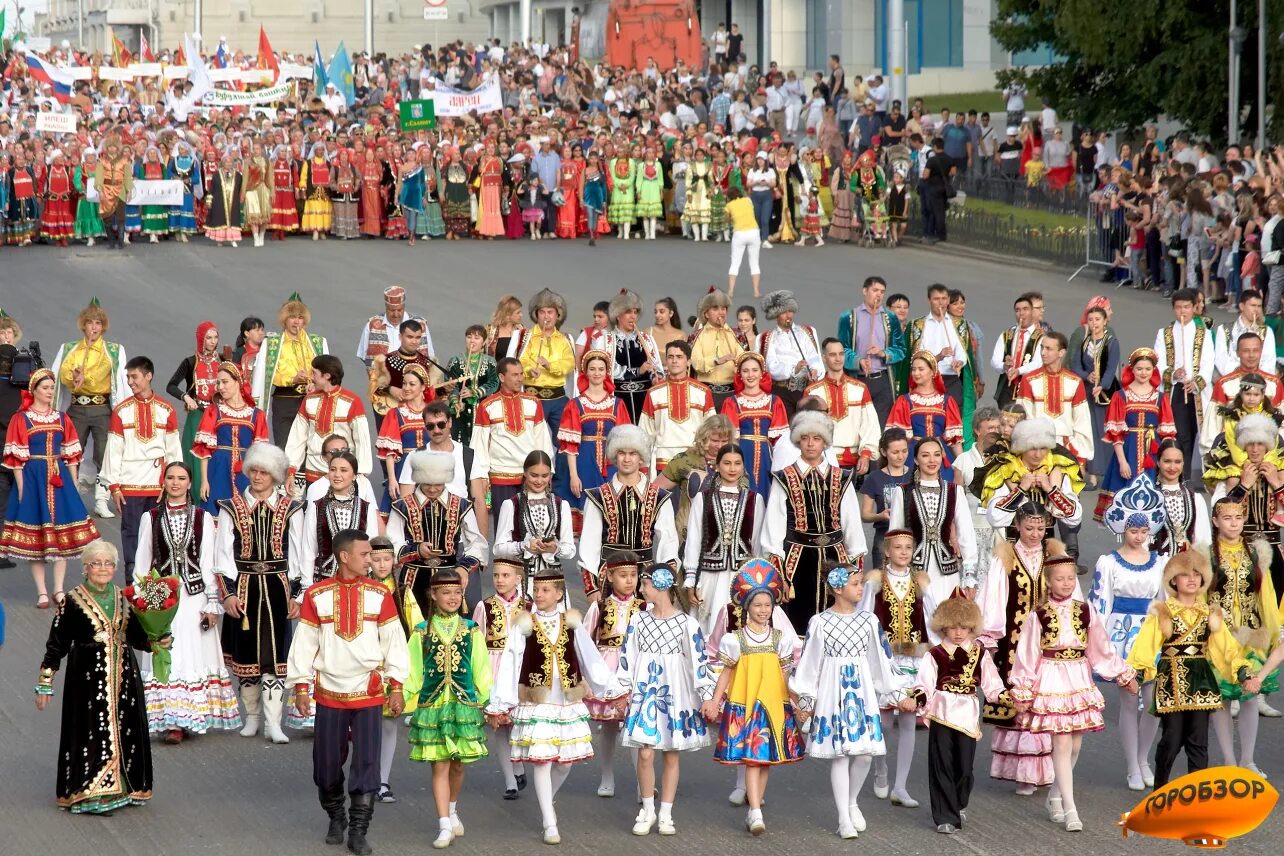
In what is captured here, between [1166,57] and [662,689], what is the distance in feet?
69.5

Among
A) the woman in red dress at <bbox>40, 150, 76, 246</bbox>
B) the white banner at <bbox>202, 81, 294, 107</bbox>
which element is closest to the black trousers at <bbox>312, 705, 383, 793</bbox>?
the woman in red dress at <bbox>40, 150, 76, 246</bbox>

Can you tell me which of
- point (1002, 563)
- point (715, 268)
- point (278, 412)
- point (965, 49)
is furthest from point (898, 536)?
point (965, 49)

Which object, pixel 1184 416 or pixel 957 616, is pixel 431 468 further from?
pixel 1184 416

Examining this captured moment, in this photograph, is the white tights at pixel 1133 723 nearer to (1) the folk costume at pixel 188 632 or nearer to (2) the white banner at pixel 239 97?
(1) the folk costume at pixel 188 632

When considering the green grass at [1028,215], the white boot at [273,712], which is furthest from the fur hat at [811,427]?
the green grass at [1028,215]

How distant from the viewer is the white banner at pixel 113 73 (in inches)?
1756

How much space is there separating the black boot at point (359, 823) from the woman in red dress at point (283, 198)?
70.8 ft

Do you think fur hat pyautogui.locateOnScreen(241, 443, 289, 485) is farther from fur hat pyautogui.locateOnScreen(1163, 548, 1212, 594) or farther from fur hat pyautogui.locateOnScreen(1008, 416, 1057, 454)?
fur hat pyautogui.locateOnScreen(1163, 548, 1212, 594)

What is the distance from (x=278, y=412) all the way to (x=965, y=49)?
35.8 meters

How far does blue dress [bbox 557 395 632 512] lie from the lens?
13.5 meters

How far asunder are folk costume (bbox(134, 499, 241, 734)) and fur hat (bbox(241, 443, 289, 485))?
410 millimetres

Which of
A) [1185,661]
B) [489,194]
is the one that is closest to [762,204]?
[489,194]

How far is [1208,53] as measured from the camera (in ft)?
90.2

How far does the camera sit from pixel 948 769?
8.94m
